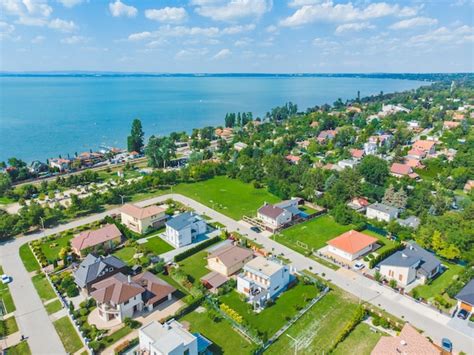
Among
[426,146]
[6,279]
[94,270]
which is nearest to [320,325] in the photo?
[94,270]

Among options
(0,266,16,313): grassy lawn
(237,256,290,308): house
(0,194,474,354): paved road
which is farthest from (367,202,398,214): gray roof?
(0,266,16,313): grassy lawn

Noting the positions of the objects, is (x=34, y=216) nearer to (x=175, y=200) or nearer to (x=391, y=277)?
(x=175, y=200)

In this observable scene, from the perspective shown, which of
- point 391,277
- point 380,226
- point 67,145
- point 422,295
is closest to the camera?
point 422,295

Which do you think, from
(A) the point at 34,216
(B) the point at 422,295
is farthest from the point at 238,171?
(B) the point at 422,295

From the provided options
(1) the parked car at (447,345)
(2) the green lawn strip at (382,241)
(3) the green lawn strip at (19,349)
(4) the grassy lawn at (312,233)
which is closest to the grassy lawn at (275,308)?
(4) the grassy lawn at (312,233)

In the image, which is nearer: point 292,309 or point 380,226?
point 292,309

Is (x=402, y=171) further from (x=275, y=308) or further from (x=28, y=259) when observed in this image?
(x=28, y=259)
